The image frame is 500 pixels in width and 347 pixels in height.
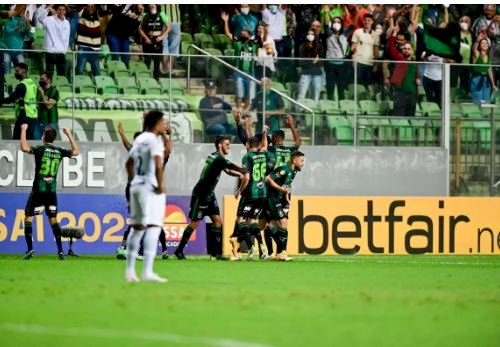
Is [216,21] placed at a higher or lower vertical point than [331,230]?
higher

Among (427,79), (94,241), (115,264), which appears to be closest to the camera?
(115,264)

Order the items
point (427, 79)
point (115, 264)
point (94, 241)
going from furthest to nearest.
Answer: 1. point (427, 79)
2. point (94, 241)
3. point (115, 264)

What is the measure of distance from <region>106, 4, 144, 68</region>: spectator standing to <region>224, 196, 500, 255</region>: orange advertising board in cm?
445

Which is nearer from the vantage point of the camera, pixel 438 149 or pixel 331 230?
pixel 331 230

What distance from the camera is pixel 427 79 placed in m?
30.6

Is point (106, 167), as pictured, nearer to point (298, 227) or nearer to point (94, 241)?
point (94, 241)

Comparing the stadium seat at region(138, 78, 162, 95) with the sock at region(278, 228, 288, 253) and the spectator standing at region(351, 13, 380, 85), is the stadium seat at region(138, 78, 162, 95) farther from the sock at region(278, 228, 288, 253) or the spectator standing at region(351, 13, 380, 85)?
the sock at region(278, 228, 288, 253)

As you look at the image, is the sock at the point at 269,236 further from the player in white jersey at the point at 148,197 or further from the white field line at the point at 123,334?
the white field line at the point at 123,334

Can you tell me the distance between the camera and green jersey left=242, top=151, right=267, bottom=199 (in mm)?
24031

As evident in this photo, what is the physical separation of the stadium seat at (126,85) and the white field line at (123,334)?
17501 millimetres

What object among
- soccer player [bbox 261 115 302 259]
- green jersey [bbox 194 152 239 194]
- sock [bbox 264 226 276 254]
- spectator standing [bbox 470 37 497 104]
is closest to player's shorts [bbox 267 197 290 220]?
soccer player [bbox 261 115 302 259]

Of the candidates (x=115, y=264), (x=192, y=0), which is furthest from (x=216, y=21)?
(x=115, y=264)

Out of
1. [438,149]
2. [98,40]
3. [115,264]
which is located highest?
[98,40]

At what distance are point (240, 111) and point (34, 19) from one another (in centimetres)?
522
